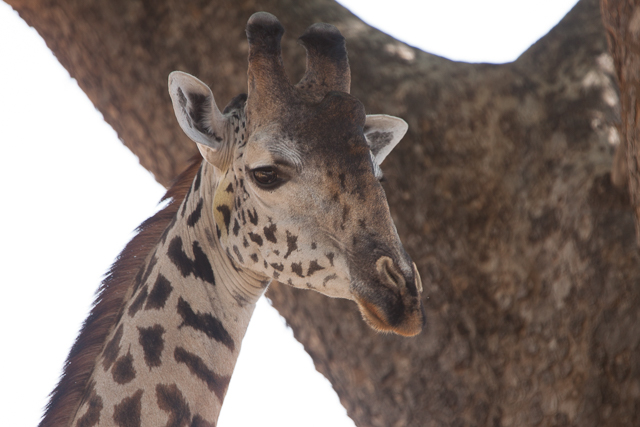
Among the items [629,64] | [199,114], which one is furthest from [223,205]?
[629,64]

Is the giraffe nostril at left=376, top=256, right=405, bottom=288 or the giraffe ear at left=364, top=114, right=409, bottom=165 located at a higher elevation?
the giraffe ear at left=364, top=114, right=409, bottom=165

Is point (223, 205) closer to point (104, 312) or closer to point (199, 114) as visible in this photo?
point (199, 114)

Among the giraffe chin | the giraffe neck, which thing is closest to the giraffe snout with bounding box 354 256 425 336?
the giraffe chin

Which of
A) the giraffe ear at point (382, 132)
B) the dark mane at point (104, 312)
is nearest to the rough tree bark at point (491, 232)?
the giraffe ear at point (382, 132)

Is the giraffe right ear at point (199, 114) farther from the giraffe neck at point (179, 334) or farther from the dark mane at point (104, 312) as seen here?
the dark mane at point (104, 312)

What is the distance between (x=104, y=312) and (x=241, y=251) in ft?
2.48

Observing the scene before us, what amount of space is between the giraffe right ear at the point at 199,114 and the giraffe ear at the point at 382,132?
27.6 inches

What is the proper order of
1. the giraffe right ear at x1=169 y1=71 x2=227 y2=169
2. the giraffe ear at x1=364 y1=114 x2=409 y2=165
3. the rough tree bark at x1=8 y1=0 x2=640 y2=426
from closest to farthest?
1. the giraffe right ear at x1=169 y1=71 x2=227 y2=169
2. the giraffe ear at x1=364 y1=114 x2=409 y2=165
3. the rough tree bark at x1=8 y1=0 x2=640 y2=426

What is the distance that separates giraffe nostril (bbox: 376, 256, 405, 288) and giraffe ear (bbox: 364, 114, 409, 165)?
2.64ft

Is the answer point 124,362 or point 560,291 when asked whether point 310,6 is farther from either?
point 124,362

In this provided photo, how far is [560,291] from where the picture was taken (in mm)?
3359

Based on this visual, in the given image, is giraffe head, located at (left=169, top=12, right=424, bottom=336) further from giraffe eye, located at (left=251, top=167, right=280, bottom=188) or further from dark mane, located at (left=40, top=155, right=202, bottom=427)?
dark mane, located at (left=40, top=155, right=202, bottom=427)

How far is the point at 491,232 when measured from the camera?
361 centimetres

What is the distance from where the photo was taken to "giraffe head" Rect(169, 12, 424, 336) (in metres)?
1.92
